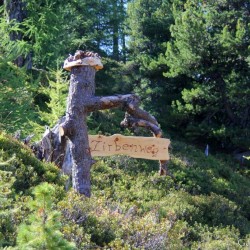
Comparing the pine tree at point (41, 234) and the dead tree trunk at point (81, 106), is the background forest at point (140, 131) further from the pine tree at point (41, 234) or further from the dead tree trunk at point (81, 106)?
the dead tree trunk at point (81, 106)

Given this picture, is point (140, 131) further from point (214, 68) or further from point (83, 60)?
point (83, 60)

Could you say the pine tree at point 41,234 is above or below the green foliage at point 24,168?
above

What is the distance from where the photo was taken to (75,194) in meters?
5.77

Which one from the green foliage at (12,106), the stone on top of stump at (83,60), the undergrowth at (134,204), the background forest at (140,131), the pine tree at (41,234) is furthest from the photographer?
the green foliage at (12,106)

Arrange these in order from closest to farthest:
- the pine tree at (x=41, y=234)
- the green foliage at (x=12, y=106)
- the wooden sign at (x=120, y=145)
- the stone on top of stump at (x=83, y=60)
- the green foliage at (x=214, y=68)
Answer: the pine tree at (x=41, y=234) → the stone on top of stump at (x=83, y=60) → the wooden sign at (x=120, y=145) → the green foliage at (x=12, y=106) → the green foliage at (x=214, y=68)

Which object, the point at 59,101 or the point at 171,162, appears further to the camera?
the point at 171,162

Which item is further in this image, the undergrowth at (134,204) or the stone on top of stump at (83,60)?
the stone on top of stump at (83,60)

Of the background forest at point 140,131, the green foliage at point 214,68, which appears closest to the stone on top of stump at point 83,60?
the background forest at point 140,131

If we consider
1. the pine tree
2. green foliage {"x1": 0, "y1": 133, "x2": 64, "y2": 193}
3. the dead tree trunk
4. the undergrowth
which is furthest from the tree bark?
the pine tree

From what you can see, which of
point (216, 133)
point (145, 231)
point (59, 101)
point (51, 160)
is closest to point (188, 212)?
point (51, 160)

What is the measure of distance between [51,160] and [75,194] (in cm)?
214

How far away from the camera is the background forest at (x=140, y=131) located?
16.6 feet

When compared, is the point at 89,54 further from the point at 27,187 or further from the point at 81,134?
the point at 27,187

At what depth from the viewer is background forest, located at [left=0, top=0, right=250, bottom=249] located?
505 cm
